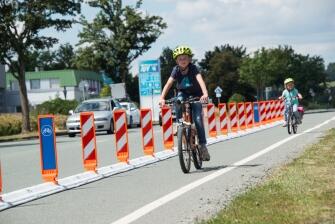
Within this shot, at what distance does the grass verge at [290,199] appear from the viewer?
6742mm

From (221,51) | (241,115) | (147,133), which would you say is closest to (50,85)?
(221,51)

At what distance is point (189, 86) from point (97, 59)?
63339 millimetres

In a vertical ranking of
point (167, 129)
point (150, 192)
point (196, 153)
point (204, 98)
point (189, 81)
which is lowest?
point (150, 192)

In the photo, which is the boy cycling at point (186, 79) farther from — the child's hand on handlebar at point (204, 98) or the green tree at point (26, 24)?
the green tree at point (26, 24)

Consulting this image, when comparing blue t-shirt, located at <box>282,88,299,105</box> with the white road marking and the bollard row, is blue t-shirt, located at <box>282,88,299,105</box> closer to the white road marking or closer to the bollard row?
the bollard row

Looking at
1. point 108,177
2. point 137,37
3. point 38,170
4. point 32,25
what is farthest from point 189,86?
point 137,37

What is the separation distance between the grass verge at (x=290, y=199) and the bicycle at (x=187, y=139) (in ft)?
5.10

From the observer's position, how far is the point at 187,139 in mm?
11688

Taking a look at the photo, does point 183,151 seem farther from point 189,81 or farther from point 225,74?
point 225,74

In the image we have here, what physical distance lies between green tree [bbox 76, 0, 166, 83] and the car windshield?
114ft

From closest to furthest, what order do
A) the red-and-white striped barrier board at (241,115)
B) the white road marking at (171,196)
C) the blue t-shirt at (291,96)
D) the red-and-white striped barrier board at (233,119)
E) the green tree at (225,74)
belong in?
1. the white road marking at (171,196)
2. the blue t-shirt at (291,96)
3. the red-and-white striped barrier board at (233,119)
4. the red-and-white striped barrier board at (241,115)
5. the green tree at (225,74)

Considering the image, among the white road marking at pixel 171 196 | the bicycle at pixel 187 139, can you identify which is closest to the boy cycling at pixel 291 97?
the white road marking at pixel 171 196

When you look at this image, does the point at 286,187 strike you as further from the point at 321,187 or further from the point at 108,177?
the point at 108,177

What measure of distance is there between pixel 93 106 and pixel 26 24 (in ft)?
22.6
